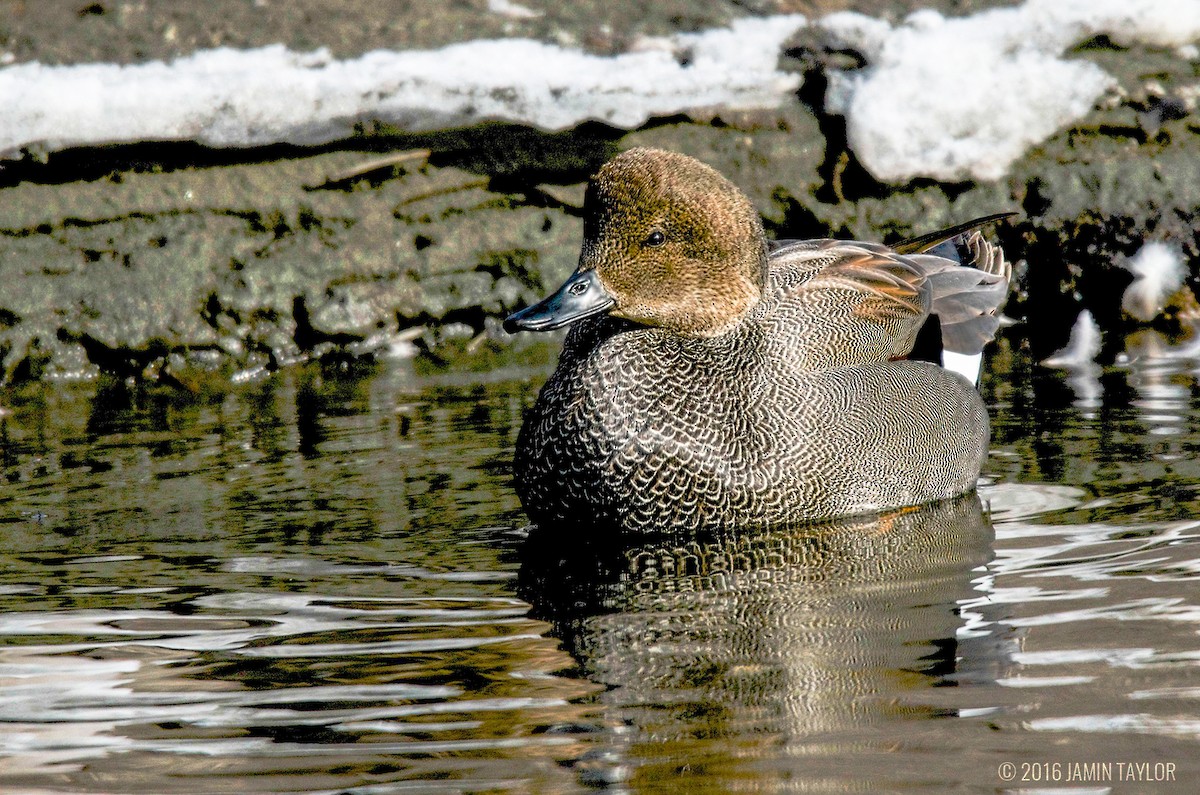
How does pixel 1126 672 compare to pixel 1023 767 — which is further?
pixel 1126 672

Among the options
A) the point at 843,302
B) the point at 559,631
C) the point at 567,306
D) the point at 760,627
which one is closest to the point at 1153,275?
the point at 843,302

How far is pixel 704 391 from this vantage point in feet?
15.6

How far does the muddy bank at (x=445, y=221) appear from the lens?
7.52 metres

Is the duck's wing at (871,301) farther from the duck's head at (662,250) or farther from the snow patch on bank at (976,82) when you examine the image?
the snow patch on bank at (976,82)

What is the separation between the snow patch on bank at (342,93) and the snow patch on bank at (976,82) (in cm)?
44

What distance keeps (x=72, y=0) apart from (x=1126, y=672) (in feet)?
21.4

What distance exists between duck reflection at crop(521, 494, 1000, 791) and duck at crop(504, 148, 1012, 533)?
0.12m

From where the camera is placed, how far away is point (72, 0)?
317 inches

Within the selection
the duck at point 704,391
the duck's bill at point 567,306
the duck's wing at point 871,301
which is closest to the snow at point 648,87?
the duck's wing at point 871,301

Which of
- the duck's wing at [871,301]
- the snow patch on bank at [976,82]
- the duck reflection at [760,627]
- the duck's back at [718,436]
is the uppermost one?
the snow patch on bank at [976,82]

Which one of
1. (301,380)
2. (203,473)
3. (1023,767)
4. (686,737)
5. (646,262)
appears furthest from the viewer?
(301,380)

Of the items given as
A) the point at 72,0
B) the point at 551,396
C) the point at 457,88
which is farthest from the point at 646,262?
the point at 72,0

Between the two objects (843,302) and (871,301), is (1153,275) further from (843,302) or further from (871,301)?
(843,302)

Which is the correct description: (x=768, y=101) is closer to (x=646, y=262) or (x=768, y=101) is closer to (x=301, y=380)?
(x=301, y=380)
